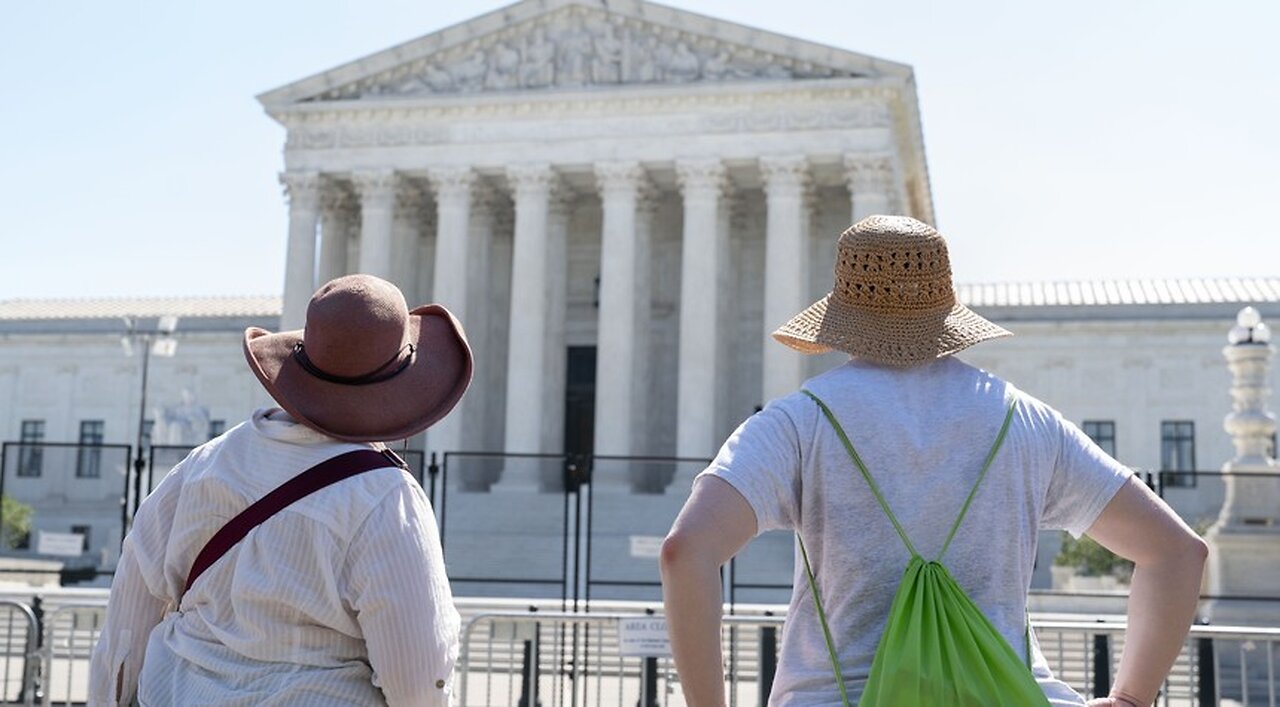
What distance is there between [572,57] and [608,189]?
4.75 m

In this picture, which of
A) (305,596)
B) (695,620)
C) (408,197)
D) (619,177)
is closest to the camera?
(695,620)

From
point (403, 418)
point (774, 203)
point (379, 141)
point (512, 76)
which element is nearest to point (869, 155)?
point (774, 203)

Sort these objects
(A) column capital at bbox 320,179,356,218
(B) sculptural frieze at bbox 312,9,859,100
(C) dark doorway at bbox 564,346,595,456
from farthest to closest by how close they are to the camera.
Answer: (C) dark doorway at bbox 564,346,595,456
(A) column capital at bbox 320,179,356,218
(B) sculptural frieze at bbox 312,9,859,100

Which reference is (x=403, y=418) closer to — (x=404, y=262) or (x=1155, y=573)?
(x=1155, y=573)

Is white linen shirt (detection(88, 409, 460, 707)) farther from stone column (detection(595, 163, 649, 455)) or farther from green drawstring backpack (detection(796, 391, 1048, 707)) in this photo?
stone column (detection(595, 163, 649, 455))

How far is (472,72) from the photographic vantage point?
1842 inches

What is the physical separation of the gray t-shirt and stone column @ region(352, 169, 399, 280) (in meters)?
43.6

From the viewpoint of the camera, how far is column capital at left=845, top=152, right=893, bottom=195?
42.5 metres

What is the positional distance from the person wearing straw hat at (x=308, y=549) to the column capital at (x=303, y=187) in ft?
144

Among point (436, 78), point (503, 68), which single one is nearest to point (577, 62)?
point (503, 68)

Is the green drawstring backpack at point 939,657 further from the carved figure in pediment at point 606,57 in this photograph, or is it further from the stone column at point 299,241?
the stone column at point 299,241

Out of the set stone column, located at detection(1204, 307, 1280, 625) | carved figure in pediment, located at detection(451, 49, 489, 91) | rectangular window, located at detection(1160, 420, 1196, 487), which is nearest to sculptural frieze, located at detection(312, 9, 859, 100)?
carved figure in pediment, located at detection(451, 49, 489, 91)

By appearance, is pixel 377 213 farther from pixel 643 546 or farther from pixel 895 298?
pixel 895 298

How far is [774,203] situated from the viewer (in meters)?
43.3
